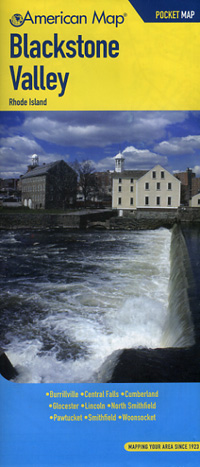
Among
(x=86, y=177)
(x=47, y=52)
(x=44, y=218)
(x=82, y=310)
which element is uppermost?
(x=47, y=52)

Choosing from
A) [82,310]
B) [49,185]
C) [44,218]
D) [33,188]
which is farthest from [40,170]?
[44,218]

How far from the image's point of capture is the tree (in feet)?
12.2

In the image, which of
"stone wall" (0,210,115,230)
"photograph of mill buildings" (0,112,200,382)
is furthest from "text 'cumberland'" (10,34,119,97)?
"stone wall" (0,210,115,230)

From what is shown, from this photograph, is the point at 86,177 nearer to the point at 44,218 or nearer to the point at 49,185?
the point at 49,185

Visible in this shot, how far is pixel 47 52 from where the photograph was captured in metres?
1.93

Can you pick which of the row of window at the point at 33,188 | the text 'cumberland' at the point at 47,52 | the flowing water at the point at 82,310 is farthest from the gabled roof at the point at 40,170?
the flowing water at the point at 82,310

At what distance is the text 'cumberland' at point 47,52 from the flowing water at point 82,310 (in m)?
2.02

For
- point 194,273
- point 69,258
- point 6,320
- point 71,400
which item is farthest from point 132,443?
point 69,258

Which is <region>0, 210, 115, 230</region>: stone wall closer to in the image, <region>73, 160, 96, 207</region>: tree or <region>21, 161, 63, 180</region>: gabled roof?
<region>73, 160, 96, 207</region>: tree

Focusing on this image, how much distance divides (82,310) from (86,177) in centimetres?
173

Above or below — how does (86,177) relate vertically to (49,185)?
above

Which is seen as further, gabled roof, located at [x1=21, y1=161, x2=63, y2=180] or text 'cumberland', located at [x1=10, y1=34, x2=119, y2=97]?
gabled roof, located at [x1=21, y1=161, x2=63, y2=180]

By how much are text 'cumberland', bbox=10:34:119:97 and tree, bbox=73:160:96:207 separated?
5.07 ft

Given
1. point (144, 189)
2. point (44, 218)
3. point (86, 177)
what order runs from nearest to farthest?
1. point (86, 177)
2. point (144, 189)
3. point (44, 218)
